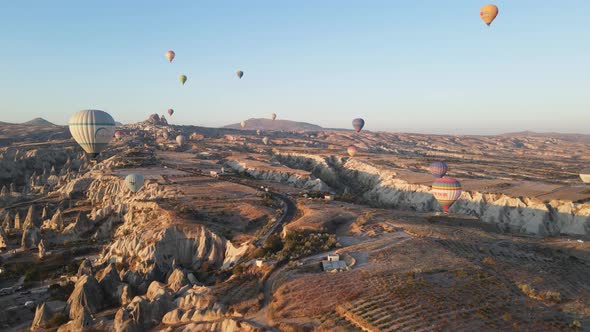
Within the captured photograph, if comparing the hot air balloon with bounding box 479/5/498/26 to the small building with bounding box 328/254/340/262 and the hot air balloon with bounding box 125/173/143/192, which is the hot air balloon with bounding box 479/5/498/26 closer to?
the small building with bounding box 328/254/340/262

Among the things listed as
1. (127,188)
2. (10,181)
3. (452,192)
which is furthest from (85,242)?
(10,181)

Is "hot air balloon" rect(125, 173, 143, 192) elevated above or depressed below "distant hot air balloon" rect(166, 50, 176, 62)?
below

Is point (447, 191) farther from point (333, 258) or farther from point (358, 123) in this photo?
point (358, 123)

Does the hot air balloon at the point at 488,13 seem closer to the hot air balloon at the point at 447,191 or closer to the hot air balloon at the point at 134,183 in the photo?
the hot air balloon at the point at 447,191

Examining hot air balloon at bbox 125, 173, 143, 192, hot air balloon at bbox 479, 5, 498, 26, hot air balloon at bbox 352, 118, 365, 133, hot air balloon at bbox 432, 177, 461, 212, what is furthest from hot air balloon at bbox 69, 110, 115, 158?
hot air balloon at bbox 352, 118, 365, 133

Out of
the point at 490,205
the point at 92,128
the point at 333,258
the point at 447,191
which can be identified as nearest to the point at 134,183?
the point at 92,128

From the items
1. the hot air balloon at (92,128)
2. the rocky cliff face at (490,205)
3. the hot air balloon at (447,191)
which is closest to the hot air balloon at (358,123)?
the rocky cliff face at (490,205)

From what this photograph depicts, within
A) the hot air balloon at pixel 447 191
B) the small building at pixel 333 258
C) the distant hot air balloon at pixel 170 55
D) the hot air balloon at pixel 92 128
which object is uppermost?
the distant hot air balloon at pixel 170 55
